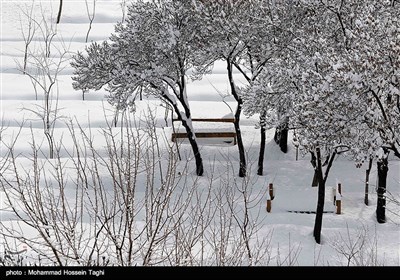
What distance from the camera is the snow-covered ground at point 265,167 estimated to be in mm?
18891

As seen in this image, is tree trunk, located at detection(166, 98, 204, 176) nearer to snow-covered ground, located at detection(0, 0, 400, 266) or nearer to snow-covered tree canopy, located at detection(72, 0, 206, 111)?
snow-covered ground, located at detection(0, 0, 400, 266)

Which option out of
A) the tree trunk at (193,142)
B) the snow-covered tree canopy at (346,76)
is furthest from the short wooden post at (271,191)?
the snow-covered tree canopy at (346,76)

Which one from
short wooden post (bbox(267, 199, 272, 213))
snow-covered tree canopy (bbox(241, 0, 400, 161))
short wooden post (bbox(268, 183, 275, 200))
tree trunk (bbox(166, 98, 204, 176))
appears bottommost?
short wooden post (bbox(267, 199, 272, 213))

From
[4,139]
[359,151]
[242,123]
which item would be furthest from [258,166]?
[4,139]

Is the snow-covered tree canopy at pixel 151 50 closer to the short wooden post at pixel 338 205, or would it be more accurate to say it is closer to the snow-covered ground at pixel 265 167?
the snow-covered ground at pixel 265 167

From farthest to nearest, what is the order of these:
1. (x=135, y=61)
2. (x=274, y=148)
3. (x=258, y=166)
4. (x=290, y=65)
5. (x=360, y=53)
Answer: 1. (x=274, y=148)
2. (x=258, y=166)
3. (x=135, y=61)
4. (x=290, y=65)
5. (x=360, y=53)

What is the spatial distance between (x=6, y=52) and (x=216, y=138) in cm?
1675

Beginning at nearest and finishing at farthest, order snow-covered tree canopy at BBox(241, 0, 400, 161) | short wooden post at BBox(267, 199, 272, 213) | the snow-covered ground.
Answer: snow-covered tree canopy at BBox(241, 0, 400, 161) < the snow-covered ground < short wooden post at BBox(267, 199, 272, 213)

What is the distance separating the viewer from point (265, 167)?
80.9 ft

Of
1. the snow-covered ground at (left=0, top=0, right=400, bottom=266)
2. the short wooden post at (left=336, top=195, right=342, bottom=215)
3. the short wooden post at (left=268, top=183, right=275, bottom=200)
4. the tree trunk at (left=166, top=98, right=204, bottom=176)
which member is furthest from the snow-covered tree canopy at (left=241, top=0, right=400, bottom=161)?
the tree trunk at (left=166, top=98, right=204, bottom=176)

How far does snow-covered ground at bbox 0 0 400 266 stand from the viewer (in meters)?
18.9

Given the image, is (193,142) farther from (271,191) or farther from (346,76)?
(346,76)

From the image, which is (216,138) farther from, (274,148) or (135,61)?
(135,61)

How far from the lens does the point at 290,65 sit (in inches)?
760
